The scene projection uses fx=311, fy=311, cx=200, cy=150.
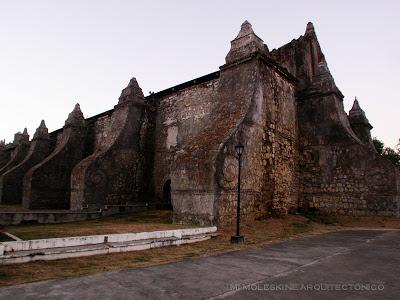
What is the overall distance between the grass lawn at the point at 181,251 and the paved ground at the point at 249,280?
434 mm

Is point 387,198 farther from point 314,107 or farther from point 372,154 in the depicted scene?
point 314,107

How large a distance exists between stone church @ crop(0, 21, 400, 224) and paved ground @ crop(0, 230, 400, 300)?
3.43 m

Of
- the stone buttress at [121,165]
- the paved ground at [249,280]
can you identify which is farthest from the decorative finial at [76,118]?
the paved ground at [249,280]

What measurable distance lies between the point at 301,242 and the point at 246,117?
13.7ft

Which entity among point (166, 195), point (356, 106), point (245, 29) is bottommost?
point (166, 195)

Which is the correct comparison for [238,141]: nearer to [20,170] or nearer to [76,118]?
[76,118]

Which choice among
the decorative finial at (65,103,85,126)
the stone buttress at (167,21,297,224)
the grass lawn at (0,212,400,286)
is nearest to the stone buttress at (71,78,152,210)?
the grass lawn at (0,212,400,286)

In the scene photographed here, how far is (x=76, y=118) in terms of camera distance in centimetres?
1759

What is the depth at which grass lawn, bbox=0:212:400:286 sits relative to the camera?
443 centimetres

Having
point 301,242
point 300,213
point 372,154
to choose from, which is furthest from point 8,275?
point 372,154

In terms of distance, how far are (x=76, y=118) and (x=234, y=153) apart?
11748mm

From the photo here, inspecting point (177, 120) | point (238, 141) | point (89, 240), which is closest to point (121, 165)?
point (177, 120)

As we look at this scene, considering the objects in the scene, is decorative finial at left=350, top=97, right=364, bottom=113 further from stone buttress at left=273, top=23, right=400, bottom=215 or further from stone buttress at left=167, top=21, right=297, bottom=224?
stone buttress at left=167, top=21, right=297, bottom=224

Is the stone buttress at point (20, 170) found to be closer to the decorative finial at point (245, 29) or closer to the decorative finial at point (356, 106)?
the decorative finial at point (245, 29)
